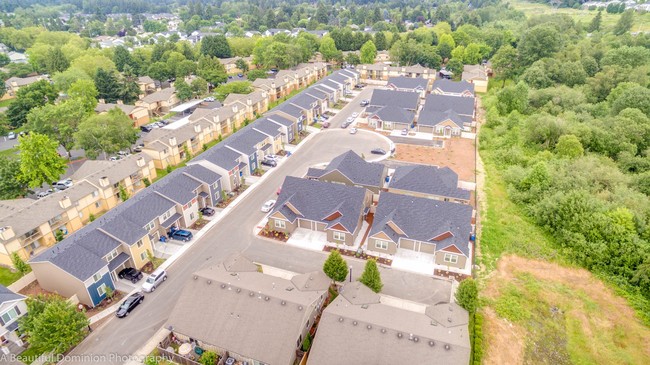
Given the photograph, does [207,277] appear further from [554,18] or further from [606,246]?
[554,18]

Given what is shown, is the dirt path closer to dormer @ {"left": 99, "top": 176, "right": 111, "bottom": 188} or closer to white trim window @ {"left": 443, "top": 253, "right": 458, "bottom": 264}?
white trim window @ {"left": 443, "top": 253, "right": 458, "bottom": 264}

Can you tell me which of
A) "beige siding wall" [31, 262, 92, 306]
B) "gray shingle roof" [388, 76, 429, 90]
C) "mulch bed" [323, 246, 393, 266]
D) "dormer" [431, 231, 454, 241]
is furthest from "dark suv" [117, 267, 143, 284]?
"gray shingle roof" [388, 76, 429, 90]

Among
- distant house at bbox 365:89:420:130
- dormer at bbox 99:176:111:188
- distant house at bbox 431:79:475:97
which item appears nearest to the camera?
dormer at bbox 99:176:111:188

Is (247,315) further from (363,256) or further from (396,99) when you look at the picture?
(396,99)

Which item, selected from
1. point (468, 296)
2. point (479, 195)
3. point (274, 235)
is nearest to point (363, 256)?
point (274, 235)

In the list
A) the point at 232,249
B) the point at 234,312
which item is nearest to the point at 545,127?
the point at 232,249

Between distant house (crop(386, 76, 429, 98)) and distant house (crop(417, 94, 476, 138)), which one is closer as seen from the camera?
distant house (crop(417, 94, 476, 138))

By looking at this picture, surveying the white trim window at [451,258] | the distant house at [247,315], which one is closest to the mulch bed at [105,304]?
the distant house at [247,315]
